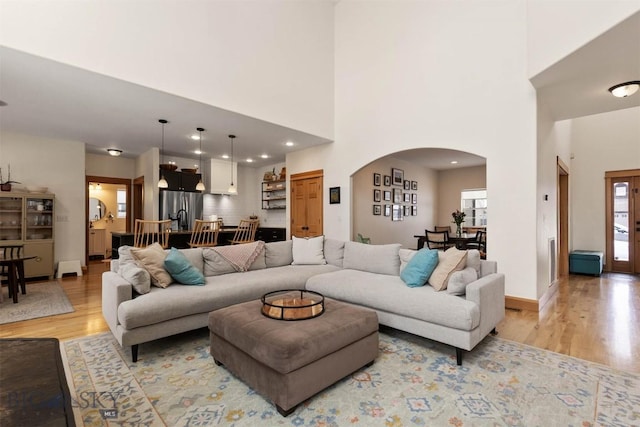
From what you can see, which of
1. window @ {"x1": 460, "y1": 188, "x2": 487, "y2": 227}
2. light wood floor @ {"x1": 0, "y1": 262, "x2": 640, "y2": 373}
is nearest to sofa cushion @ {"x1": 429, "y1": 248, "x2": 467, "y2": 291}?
light wood floor @ {"x1": 0, "y1": 262, "x2": 640, "y2": 373}

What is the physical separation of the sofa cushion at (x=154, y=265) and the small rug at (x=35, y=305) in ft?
5.34

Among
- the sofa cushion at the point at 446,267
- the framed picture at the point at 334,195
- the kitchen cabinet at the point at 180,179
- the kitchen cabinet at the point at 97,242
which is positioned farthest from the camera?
the kitchen cabinet at the point at 97,242

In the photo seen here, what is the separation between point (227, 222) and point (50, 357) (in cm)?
736

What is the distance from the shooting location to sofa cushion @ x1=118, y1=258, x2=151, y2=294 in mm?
2773

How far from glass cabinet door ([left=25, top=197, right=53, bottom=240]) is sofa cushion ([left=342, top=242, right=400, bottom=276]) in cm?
570

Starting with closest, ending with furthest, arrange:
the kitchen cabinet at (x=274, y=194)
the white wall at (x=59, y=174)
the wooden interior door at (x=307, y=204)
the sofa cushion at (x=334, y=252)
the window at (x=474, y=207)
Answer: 1. the sofa cushion at (x=334, y=252)
2. the white wall at (x=59, y=174)
3. the wooden interior door at (x=307, y=204)
4. the kitchen cabinet at (x=274, y=194)
5. the window at (x=474, y=207)

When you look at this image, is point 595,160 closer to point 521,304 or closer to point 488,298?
point 521,304

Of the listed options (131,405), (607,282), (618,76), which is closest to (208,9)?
(131,405)

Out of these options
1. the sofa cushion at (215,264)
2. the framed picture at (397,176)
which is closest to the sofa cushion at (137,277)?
the sofa cushion at (215,264)

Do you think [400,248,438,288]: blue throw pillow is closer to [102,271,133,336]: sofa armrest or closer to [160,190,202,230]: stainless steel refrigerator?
[102,271,133,336]: sofa armrest

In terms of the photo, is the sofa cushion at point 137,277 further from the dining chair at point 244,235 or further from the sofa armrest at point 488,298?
the dining chair at point 244,235

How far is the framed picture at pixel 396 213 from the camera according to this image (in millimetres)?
7934

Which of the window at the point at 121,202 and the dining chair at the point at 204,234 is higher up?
the window at the point at 121,202

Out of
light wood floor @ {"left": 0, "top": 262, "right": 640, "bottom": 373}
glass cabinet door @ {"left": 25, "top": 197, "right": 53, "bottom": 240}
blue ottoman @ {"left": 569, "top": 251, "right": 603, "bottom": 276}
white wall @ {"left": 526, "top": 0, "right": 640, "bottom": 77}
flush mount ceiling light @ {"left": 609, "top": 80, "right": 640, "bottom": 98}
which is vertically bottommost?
light wood floor @ {"left": 0, "top": 262, "right": 640, "bottom": 373}
